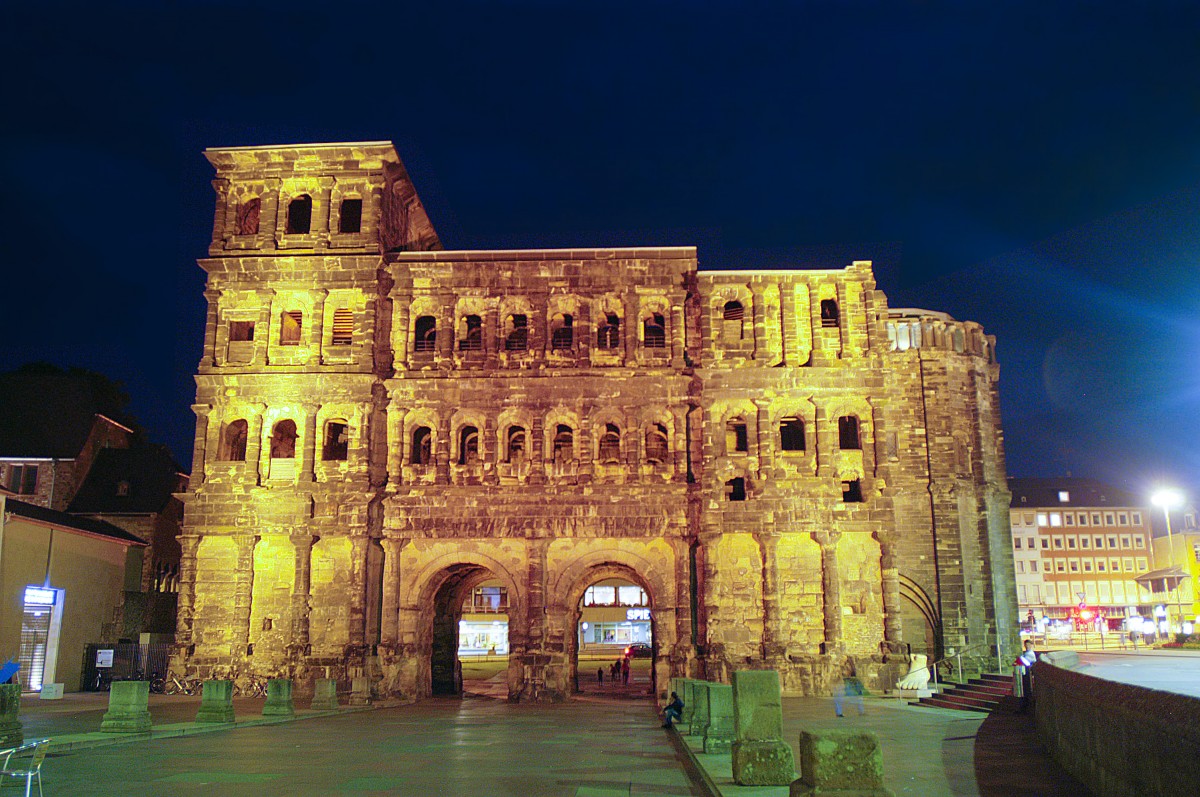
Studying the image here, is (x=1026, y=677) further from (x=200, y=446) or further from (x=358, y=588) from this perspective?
(x=200, y=446)

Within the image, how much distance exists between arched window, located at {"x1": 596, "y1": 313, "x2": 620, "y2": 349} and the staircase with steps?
57.3 feet

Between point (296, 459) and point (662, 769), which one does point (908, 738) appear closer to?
point (662, 769)

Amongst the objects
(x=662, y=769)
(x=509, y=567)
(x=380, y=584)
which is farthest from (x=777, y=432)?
(x=662, y=769)

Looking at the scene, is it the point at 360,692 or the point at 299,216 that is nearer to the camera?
the point at 360,692

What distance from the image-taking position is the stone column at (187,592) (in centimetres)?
3734

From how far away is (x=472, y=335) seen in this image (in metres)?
41.3

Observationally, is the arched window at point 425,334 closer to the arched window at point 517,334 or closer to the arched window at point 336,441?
the arched window at point 517,334

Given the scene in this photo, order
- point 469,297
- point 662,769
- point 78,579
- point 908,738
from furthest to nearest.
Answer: point 78,579 → point 469,297 → point 908,738 → point 662,769

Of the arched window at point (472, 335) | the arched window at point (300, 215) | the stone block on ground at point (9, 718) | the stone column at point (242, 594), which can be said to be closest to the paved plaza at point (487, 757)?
the stone block on ground at point (9, 718)

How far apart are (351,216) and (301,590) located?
49.6 ft

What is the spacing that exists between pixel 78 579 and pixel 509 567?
19367 millimetres

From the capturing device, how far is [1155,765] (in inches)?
376

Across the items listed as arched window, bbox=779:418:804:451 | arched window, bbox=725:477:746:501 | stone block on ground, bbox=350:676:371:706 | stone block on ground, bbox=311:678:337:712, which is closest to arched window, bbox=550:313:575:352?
arched window, bbox=725:477:746:501

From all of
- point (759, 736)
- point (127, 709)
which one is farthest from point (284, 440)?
point (759, 736)
